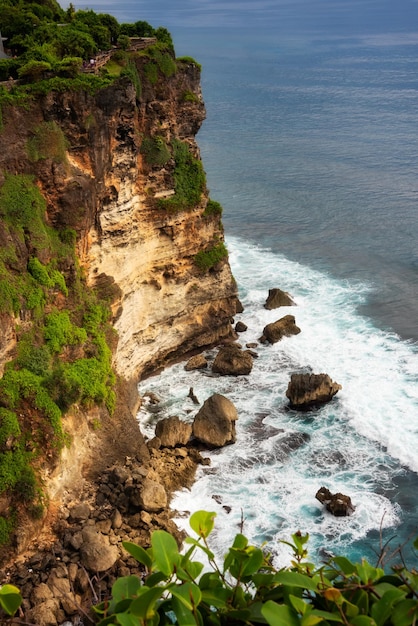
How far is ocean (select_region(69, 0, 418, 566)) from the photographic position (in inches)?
914

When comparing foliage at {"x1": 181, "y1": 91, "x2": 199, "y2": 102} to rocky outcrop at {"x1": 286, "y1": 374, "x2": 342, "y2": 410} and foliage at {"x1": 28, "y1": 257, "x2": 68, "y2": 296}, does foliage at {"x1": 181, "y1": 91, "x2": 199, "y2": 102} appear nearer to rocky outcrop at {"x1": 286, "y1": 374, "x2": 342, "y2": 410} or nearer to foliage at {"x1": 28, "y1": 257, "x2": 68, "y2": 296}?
Result: foliage at {"x1": 28, "y1": 257, "x2": 68, "y2": 296}

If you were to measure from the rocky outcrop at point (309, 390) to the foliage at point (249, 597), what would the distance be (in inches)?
908

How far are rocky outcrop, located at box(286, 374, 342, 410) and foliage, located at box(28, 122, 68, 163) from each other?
44.8 ft

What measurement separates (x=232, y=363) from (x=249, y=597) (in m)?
25.7

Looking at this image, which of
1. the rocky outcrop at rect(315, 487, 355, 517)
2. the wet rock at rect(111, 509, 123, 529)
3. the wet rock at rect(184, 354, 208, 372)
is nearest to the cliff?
the wet rock at rect(184, 354, 208, 372)

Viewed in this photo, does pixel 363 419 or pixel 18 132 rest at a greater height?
pixel 18 132

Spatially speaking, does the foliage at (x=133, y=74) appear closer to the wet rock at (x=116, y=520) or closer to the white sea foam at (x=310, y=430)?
the white sea foam at (x=310, y=430)

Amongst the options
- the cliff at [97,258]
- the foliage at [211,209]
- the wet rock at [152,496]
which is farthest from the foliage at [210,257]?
the wet rock at [152,496]

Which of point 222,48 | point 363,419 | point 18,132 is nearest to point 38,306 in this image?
point 18,132

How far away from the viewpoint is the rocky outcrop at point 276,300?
125 ft

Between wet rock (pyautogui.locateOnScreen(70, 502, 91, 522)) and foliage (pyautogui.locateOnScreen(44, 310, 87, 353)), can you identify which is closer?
wet rock (pyautogui.locateOnScreen(70, 502, 91, 522))

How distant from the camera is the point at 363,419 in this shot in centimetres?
2791

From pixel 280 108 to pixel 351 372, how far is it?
52867 mm

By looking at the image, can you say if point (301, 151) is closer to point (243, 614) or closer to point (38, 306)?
point (38, 306)
